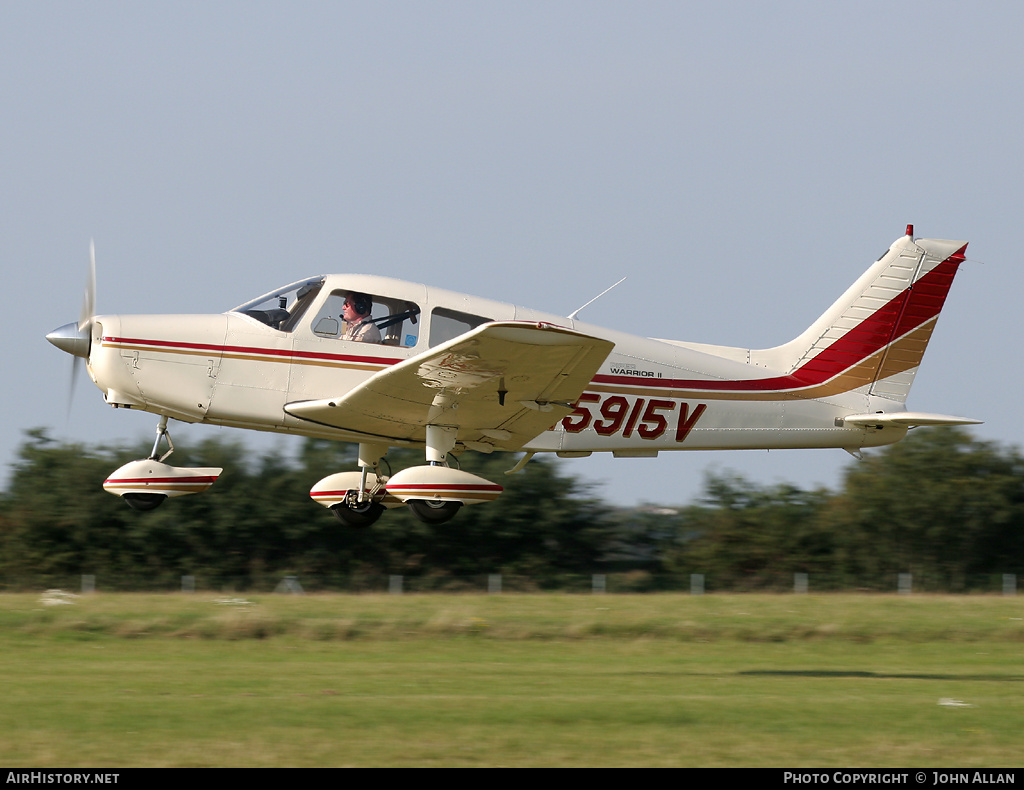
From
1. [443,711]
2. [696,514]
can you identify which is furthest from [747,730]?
[696,514]

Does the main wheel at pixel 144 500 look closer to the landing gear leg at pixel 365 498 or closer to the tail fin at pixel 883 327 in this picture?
the landing gear leg at pixel 365 498

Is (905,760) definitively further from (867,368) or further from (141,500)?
(141,500)

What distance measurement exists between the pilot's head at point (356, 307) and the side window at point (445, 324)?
21.8 inches

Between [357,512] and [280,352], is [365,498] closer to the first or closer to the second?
[357,512]

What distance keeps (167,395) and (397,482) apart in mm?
2123

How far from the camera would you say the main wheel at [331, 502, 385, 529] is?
11.5m

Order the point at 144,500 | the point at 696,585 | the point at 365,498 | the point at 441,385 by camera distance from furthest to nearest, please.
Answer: the point at 696,585 → the point at 365,498 → the point at 144,500 → the point at 441,385

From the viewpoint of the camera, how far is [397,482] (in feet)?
32.4

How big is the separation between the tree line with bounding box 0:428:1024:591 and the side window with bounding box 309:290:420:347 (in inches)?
787

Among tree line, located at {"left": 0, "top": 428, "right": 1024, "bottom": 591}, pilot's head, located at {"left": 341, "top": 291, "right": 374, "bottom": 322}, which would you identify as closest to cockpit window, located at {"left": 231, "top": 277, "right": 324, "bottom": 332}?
pilot's head, located at {"left": 341, "top": 291, "right": 374, "bottom": 322}

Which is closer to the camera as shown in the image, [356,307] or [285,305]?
[356,307]

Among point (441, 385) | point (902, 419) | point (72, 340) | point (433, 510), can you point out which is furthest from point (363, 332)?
point (902, 419)

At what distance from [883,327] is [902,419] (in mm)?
1251

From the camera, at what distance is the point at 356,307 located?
10164 millimetres
